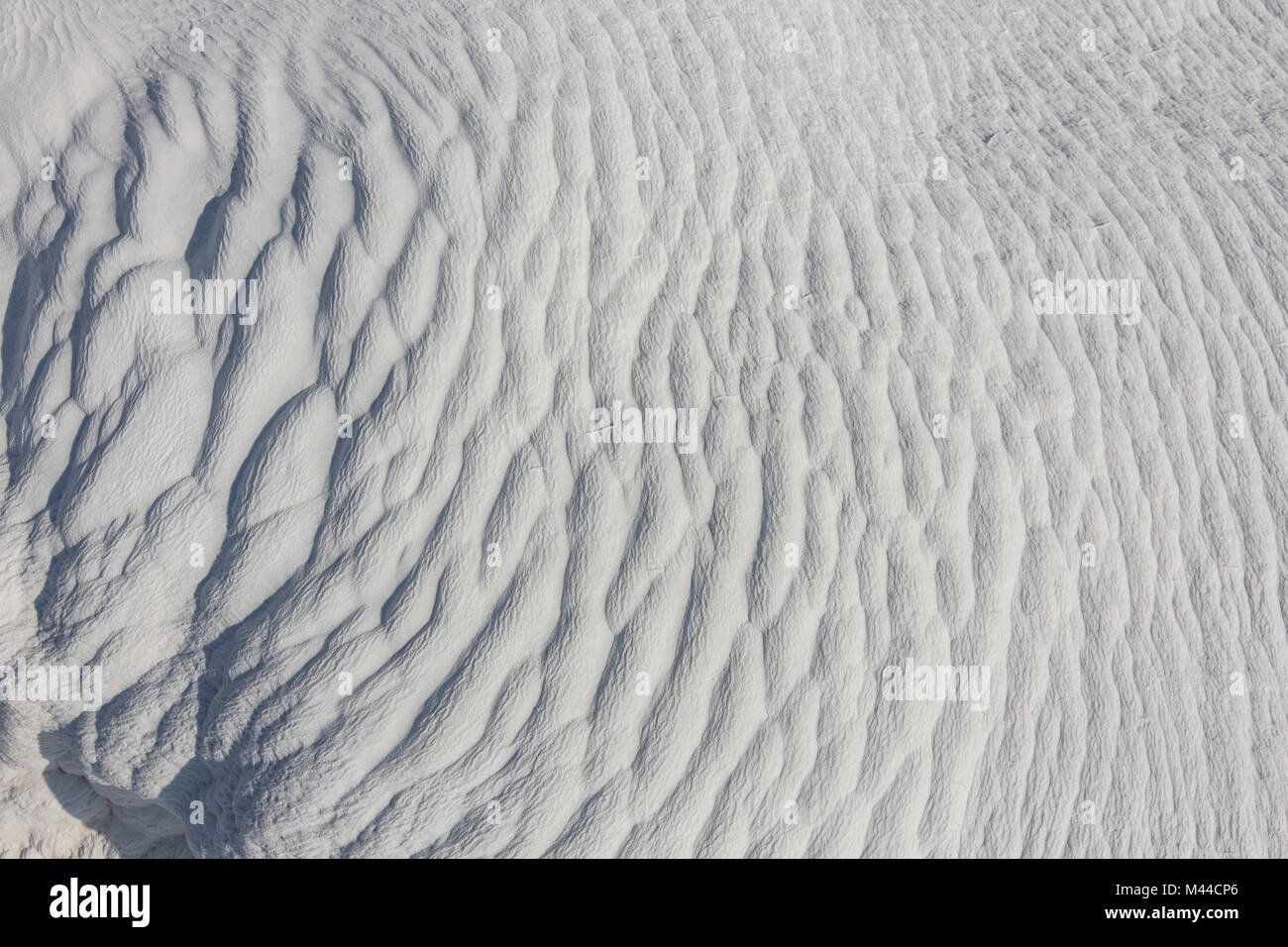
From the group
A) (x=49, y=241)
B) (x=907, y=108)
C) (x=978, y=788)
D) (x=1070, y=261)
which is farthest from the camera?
(x=907, y=108)

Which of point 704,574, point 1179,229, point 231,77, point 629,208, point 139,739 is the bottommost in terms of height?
point 139,739

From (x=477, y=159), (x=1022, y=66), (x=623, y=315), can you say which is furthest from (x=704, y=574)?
(x=1022, y=66)

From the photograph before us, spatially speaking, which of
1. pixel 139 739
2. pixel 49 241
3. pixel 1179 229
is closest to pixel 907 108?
pixel 1179 229

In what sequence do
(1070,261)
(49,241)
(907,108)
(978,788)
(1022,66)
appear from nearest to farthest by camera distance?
(978,788)
(49,241)
(1070,261)
(907,108)
(1022,66)

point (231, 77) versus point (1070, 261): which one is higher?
point (231, 77)

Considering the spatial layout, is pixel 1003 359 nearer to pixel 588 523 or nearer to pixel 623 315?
pixel 623 315

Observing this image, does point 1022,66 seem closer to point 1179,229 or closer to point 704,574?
point 1179,229

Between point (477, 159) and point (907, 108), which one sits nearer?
point (477, 159)
